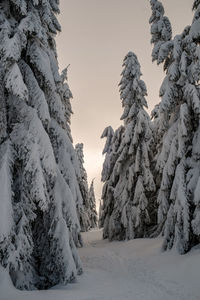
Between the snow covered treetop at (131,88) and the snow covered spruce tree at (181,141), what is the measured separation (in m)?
7.30

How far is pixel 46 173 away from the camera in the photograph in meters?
9.39

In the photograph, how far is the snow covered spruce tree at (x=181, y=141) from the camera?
1343 cm

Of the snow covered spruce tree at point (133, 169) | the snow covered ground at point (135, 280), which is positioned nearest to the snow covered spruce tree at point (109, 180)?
the snow covered spruce tree at point (133, 169)

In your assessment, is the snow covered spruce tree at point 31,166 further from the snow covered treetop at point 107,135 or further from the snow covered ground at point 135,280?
the snow covered treetop at point 107,135

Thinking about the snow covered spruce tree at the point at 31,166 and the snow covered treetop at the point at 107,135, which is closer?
the snow covered spruce tree at the point at 31,166

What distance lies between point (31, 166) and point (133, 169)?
15568 millimetres

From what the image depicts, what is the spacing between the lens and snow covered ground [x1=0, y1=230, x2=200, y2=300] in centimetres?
752

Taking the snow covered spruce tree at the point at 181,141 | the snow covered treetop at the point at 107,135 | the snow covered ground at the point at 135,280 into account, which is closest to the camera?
the snow covered ground at the point at 135,280

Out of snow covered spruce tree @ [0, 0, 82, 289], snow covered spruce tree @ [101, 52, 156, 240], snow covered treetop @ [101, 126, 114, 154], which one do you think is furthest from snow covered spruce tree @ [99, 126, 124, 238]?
snow covered spruce tree @ [0, 0, 82, 289]

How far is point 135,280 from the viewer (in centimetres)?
1083

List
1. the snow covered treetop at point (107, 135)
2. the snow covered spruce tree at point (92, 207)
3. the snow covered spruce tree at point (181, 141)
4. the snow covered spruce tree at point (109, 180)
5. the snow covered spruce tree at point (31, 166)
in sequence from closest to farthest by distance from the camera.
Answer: the snow covered spruce tree at point (31, 166), the snow covered spruce tree at point (181, 141), the snow covered spruce tree at point (109, 180), the snow covered treetop at point (107, 135), the snow covered spruce tree at point (92, 207)

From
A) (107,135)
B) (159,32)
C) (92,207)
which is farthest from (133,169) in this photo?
(92,207)

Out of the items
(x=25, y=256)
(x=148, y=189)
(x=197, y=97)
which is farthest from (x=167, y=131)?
(x=25, y=256)

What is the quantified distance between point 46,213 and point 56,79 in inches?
191
